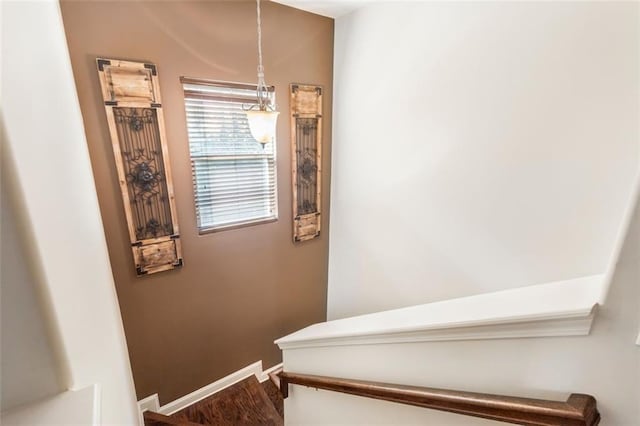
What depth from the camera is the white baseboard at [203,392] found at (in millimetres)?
2318

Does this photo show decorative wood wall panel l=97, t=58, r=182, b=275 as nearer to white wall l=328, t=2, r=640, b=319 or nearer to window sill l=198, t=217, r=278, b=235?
window sill l=198, t=217, r=278, b=235

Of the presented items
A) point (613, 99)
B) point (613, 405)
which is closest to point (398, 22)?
point (613, 99)

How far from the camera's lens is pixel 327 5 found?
2.32 m

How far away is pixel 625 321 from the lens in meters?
0.59

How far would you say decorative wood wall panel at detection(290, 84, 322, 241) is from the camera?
2.56 meters

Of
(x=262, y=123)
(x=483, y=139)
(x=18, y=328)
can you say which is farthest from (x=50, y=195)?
(x=483, y=139)

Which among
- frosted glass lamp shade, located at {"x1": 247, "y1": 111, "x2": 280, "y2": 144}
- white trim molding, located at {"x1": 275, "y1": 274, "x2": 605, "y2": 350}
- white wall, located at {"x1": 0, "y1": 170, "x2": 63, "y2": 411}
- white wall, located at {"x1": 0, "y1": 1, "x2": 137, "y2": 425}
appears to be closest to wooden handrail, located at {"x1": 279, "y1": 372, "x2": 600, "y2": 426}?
white trim molding, located at {"x1": 275, "y1": 274, "x2": 605, "y2": 350}

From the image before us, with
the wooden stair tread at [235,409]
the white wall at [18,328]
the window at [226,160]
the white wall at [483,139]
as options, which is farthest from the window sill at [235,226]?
the white wall at [18,328]

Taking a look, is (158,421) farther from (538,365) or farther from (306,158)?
(538,365)

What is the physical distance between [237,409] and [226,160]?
2.07 meters

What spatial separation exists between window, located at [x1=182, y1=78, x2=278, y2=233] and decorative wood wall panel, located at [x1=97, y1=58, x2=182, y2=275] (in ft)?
0.73

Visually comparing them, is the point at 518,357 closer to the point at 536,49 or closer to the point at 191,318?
the point at 536,49

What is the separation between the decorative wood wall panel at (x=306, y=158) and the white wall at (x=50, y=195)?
69.8 inches

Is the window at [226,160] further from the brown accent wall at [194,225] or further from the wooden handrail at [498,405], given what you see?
the wooden handrail at [498,405]
